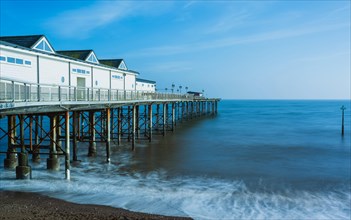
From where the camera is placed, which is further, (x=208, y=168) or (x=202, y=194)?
(x=208, y=168)

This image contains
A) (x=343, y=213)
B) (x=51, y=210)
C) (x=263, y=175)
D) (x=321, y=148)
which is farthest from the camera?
(x=321, y=148)

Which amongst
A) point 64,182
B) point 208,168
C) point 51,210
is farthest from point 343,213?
point 64,182

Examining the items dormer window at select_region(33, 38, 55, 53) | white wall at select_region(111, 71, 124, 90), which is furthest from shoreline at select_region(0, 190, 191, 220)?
white wall at select_region(111, 71, 124, 90)

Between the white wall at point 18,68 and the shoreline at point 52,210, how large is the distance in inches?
202

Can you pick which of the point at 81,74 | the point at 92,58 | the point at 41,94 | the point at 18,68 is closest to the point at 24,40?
the point at 81,74

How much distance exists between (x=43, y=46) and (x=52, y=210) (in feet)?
34.3

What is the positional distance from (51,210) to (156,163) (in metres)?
9.86

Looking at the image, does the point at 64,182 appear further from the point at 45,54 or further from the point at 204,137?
the point at 204,137

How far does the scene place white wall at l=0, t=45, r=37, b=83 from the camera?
14.1 meters

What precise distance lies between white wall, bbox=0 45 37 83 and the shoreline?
5.12 meters

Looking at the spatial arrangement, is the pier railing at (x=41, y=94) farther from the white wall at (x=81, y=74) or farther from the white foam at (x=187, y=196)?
the white foam at (x=187, y=196)

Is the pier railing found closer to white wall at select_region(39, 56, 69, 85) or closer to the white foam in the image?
white wall at select_region(39, 56, 69, 85)

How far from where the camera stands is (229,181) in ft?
55.0

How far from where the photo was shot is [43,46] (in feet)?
60.5
